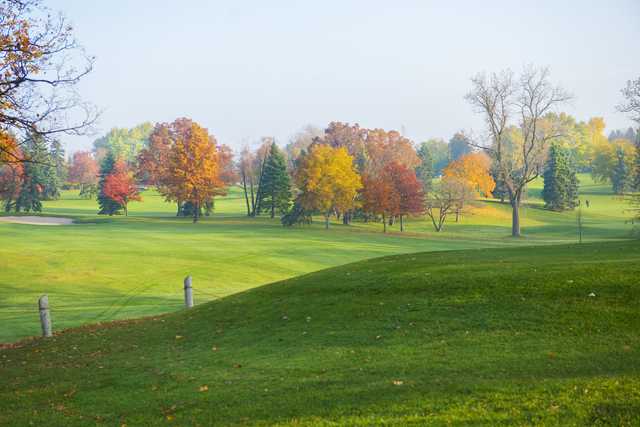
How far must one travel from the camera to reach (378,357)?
33.5ft

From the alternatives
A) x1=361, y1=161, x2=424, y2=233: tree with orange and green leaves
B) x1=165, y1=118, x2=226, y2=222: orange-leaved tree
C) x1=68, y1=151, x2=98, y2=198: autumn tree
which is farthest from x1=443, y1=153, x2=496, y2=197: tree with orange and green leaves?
Answer: x1=68, y1=151, x2=98, y2=198: autumn tree

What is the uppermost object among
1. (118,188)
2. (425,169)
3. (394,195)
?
(425,169)

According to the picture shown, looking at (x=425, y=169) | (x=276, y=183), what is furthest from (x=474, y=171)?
(x=276, y=183)

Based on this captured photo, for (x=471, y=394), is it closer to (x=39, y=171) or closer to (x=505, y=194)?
(x=39, y=171)

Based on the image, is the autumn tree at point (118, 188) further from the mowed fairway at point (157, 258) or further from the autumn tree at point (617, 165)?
the autumn tree at point (617, 165)

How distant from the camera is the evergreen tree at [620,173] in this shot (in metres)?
110

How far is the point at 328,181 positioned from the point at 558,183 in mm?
43680

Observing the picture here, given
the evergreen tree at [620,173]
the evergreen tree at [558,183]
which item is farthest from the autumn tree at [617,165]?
the evergreen tree at [558,183]

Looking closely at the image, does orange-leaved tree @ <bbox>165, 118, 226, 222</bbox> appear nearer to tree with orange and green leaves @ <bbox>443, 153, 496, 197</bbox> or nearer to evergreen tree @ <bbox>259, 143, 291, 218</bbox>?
evergreen tree @ <bbox>259, 143, 291, 218</bbox>

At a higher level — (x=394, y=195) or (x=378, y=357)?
(x=394, y=195)

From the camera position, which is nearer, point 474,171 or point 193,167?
point 193,167

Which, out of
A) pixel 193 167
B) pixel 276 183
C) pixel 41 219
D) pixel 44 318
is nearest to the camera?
pixel 44 318

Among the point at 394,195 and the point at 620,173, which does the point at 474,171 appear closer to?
the point at 394,195

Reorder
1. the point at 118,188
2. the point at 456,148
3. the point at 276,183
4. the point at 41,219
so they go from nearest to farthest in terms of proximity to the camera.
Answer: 1. the point at 41,219
2. the point at 276,183
3. the point at 118,188
4. the point at 456,148
